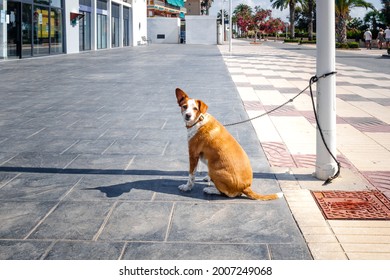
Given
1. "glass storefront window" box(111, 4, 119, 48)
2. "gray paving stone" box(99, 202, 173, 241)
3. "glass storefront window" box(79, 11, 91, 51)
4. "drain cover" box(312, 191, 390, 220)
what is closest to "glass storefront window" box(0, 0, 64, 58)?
"glass storefront window" box(79, 11, 91, 51)

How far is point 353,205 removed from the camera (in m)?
4.05

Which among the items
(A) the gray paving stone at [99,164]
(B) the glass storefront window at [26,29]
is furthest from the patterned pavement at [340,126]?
(B) the glass storefront window at [26,29]

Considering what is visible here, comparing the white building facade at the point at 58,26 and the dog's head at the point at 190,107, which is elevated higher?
the white building facade at the point at 58,26

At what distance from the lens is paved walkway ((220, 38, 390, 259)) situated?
11.0 feet

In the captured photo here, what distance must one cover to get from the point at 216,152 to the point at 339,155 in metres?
2.35

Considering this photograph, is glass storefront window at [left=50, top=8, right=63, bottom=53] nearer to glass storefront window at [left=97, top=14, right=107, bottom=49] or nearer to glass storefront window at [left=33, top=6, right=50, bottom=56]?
glass storefront window at [left=33, top=6, right=50, bottom=56]

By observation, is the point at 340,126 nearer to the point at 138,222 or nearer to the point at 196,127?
the point at 196,127

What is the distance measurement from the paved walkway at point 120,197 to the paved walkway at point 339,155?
0.17 meters

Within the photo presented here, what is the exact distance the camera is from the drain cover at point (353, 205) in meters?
3.80

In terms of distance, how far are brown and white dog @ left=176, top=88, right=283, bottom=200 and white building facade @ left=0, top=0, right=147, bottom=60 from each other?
20.9 meters

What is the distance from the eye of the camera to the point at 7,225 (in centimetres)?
362

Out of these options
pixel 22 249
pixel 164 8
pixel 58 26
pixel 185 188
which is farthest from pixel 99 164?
pixel 164 8

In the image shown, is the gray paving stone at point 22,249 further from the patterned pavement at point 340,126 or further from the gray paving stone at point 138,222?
the patterned pavement at point 340,126

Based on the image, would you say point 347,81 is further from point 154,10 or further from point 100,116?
point 154,10
